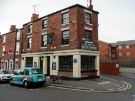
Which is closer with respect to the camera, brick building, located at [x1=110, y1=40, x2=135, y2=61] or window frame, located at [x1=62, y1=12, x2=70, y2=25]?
window frame, located at [x1=62, y1=12, x2=70, y2=25]

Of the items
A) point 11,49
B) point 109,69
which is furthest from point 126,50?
point 11,49

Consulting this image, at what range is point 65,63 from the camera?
26078 millimetres

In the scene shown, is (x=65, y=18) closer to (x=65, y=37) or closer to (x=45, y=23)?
(x=65, y=37)

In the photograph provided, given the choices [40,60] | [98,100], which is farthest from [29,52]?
[98,100]

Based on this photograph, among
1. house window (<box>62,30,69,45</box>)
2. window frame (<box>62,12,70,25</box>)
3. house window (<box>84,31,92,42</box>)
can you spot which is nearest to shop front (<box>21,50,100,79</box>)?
house window (<box>62,30,69,45</box>)

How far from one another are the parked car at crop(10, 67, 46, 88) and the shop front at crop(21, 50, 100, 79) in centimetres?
566

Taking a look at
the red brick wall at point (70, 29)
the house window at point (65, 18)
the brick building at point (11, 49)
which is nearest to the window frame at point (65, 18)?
the house window at point (65, 18)

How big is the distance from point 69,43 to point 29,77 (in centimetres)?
Result: 808

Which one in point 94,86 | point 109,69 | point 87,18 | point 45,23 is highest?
point 45,23

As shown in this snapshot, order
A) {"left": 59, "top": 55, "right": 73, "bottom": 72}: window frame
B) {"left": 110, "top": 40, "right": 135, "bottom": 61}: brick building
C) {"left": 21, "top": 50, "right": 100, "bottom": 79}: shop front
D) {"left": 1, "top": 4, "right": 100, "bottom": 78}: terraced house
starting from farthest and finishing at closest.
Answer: {"left": 110, "top": 40, "right": 135, "bottom": 61}: brick building
{"left": 59, "top": 55, "right": 73, "bottom": 72}: window frame
{"left": 1, "top": 4, "right": 100, "bottom": 78}: terraced house
{"left": 21, "top": 50, "right": 100, "bottom": 79}: shop front

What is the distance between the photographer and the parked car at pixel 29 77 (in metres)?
18.9

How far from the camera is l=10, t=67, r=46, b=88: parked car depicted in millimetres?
18938

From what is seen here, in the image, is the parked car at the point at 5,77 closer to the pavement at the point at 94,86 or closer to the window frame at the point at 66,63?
the pavement at the point at 94,86

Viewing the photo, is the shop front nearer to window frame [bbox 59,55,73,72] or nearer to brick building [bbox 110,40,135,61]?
window frame [bbox 59,55,73,72]
